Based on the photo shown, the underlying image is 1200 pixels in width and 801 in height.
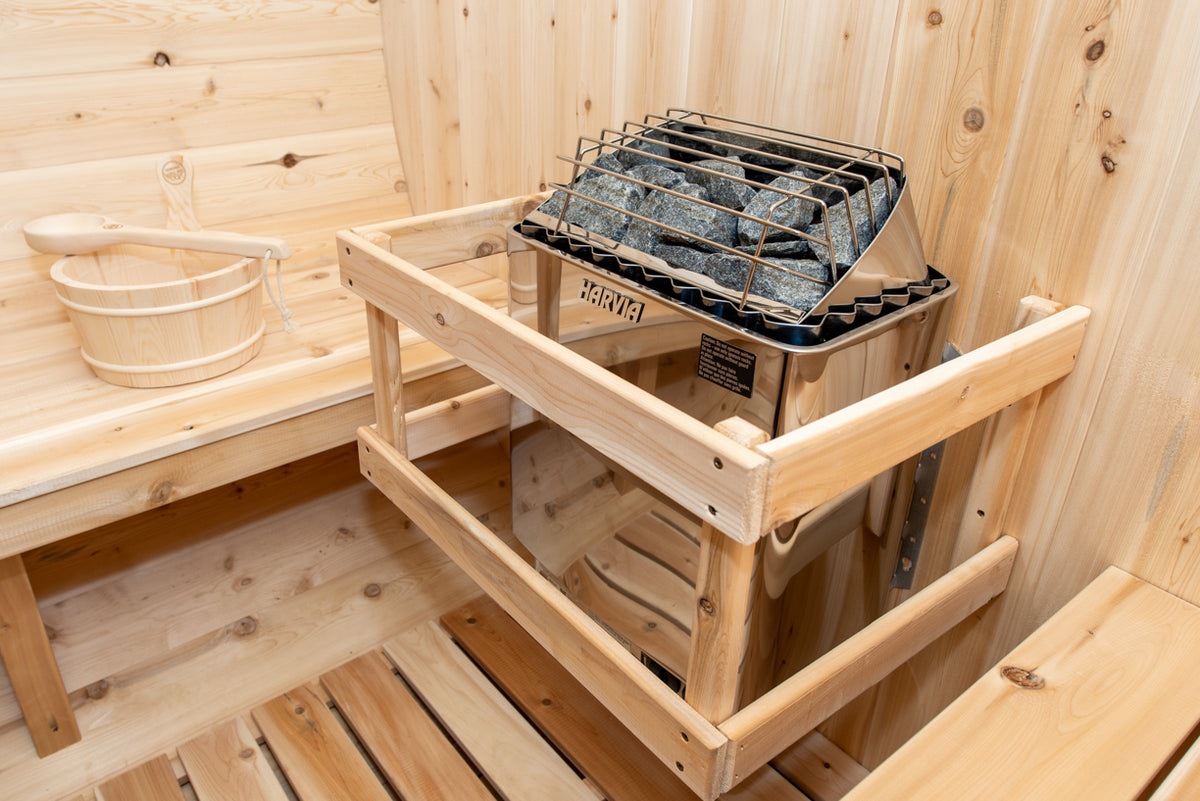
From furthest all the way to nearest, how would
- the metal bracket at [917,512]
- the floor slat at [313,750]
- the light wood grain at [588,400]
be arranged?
the floor slat at [313,750] → the metal bracket at [917,512] → the light wood grain at [588,400]

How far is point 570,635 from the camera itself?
89 cm

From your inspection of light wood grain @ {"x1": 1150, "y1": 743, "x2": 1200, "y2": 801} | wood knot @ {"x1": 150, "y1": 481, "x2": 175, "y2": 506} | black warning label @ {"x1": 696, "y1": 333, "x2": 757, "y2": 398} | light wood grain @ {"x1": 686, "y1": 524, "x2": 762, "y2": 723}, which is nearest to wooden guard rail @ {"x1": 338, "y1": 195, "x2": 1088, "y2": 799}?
light wood grain @ {"x1": 686, "y1": 524, "x2": 762, "y2": 723}

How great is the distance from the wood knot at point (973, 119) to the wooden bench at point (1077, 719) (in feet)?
1.61

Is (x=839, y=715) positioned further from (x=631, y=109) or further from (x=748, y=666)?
(x=631, y=109)

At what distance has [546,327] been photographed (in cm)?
105

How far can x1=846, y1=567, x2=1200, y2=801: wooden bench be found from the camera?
722 mm

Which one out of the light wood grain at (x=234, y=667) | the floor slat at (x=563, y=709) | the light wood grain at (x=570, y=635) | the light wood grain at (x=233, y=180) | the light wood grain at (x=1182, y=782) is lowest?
the light wood grain at (x=234, y=667)

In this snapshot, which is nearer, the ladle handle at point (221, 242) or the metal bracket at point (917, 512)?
the metal bracket at point (917, 512)

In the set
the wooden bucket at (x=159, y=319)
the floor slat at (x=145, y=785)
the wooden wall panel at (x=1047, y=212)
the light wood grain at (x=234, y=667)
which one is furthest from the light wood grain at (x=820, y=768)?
the wooden bucket at (x=159, y=319)

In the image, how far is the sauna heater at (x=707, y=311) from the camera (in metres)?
0.81

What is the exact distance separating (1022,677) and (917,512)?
28 cm

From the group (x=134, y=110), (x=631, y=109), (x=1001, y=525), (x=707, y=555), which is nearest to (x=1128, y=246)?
(x=1001, y=525)

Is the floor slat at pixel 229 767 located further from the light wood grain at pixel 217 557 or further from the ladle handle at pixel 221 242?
the ladle handle at pixel 221 242

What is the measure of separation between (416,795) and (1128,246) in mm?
1117
